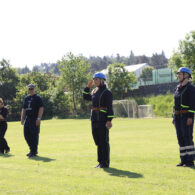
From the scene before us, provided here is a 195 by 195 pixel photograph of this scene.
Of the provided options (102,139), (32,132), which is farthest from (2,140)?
(102,139)

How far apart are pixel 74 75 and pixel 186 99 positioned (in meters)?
57.3

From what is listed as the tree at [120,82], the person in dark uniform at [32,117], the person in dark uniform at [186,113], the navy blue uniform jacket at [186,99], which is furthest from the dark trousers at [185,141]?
the tree at [120,82]

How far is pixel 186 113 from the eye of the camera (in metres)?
8.76

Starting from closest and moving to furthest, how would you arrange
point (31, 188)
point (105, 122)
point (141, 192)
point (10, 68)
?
Result: point (141, 192) → point (31, 188) → point (105, 122) → point (10, 68)

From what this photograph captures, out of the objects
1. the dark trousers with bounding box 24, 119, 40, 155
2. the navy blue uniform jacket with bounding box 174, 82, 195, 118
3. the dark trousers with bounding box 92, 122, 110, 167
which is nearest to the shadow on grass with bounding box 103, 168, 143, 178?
the dark trousers with bounding box 92, 122, 110, 167

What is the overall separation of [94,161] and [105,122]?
1.61 m

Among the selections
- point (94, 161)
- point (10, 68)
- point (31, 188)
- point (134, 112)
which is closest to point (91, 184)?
point (31, 188)

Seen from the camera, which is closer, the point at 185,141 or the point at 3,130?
the point at 185,141

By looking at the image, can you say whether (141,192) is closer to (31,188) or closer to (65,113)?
(31,188)

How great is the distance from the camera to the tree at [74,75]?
214 feet

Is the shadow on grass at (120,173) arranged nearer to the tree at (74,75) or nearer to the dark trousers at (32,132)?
the dark trousers at (32,132)

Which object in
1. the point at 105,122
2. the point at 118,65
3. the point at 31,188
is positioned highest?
the point at 118,65

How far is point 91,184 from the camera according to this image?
6.89m

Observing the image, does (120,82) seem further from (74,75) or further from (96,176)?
(96,176)
